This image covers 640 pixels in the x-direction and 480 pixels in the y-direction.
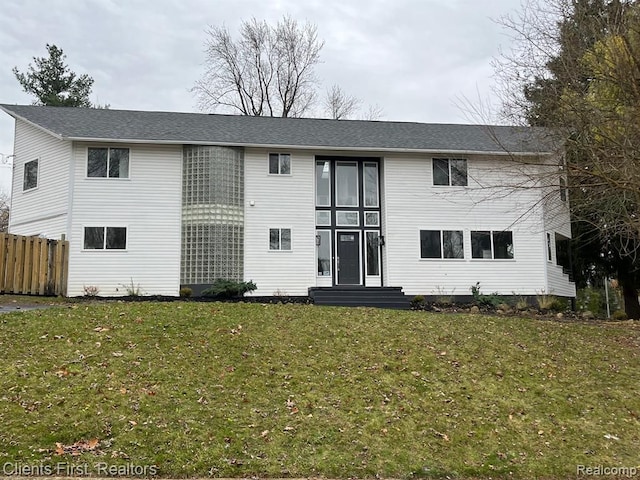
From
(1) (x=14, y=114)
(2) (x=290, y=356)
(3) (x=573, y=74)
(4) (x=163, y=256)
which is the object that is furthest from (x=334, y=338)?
(1) (x=14, y=114)

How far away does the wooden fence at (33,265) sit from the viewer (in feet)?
53.1

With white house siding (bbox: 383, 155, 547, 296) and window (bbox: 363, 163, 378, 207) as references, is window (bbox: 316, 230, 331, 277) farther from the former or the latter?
white house siding (bbox: 383, 155, 547, 296)

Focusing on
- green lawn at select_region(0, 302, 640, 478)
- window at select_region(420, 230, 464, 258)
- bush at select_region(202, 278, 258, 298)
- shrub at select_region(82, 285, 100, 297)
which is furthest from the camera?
window at select_region(420, 230, 464, 258)

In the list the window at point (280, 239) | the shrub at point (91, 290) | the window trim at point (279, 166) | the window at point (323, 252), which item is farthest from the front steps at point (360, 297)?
the shrub at point (91, 290)

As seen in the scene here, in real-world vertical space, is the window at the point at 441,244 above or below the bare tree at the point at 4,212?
below

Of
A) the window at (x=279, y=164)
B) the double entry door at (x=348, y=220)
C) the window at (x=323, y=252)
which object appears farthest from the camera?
the window at (x=279, y=164)

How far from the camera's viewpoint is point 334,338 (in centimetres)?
1116

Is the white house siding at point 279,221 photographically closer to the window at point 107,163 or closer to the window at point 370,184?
the window at point 370,184

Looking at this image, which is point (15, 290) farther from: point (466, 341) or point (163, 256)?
point (466, 341)

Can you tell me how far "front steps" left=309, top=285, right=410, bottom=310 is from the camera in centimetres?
1838

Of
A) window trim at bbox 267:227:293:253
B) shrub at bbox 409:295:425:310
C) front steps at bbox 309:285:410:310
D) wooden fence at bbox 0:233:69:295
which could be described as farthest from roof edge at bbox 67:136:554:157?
shrub at bbox 409:295:425:310

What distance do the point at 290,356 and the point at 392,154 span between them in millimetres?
12723

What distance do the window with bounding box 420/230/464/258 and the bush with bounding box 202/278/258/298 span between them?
6499 millimetres

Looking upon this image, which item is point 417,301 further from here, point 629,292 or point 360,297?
point 629,292
